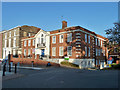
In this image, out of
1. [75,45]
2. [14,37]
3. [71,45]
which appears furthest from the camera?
[14,37]

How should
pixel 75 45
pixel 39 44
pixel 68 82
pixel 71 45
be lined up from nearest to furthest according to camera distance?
pixel 68 82, pixel 75 45, pixel 71 45, pixel 39 44

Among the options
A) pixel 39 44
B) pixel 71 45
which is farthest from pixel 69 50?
pixel 39 44

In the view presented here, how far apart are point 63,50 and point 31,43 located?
1189 centimetres

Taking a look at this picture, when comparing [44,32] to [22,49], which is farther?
[22,49]

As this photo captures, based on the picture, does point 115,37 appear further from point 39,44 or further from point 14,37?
point 14,37

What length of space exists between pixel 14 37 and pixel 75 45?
78.1ft

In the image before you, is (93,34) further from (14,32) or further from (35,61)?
(14,32)

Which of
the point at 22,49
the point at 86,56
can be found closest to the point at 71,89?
the point at 86,56

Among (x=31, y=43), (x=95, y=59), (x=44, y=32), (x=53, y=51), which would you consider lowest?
(x=95, y=59)

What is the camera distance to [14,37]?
134 feet

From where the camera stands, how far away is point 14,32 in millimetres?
41219

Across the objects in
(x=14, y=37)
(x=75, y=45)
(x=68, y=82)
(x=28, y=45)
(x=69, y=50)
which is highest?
(x=14, y=37)

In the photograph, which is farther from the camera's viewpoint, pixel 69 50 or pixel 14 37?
pixel 14 37

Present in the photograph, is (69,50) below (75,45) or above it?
below
